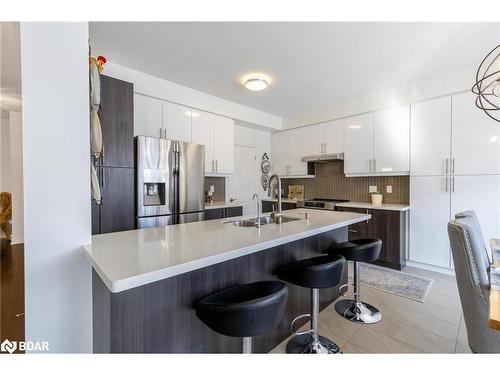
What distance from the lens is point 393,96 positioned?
3.51 metres

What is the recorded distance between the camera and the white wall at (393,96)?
2.94m

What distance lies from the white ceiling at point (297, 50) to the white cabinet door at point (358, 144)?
0.59 m

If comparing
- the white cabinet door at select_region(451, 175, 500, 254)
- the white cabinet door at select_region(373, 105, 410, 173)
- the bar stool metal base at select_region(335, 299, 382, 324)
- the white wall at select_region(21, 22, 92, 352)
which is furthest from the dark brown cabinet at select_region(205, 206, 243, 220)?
the white cabinet door at select_region(451, 175, 500, 254)

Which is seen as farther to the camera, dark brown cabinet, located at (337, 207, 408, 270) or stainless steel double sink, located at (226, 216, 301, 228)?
dark brown cabinet, located at (337, 207, 408, 270)

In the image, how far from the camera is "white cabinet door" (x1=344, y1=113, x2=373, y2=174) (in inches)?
148

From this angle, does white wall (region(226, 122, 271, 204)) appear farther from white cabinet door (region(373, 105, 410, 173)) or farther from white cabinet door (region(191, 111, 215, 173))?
white cabinet door (region(373, 105, 410, 173))

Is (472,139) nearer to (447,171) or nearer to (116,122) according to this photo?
(447,171)

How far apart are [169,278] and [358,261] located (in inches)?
64.0

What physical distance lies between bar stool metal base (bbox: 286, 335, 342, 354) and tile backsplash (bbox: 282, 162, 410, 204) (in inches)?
110

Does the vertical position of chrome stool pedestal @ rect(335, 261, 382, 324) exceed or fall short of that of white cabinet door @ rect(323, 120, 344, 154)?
it falls short

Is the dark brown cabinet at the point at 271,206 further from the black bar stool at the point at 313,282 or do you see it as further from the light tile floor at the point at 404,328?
the black bar stool at the point at 313,282

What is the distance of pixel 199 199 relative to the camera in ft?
10.7

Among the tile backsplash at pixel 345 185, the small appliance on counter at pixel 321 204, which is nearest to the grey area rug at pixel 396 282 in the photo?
the small appliance on counter at pixel 321 204
